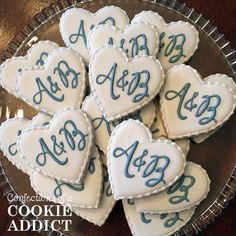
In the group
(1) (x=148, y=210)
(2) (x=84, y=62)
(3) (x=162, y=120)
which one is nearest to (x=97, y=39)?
(2) (x=84, y=62)

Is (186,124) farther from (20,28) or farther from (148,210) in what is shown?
(20,28)

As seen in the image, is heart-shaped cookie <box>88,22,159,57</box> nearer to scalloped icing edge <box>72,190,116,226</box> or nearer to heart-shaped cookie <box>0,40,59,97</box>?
heart-shaped cookie <box>0,40,59,97</box>

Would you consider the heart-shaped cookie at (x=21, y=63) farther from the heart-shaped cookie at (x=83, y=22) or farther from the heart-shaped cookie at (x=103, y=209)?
the heart-shaped cookie at (x=103, y=209)

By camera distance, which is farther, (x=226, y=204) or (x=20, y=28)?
(x=20, y=28)

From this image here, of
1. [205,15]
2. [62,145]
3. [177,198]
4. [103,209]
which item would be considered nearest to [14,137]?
[62,145]

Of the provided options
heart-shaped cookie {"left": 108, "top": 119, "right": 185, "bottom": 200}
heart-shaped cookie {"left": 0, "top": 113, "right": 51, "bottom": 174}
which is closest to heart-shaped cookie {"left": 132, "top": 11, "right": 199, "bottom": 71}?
heart-shaped cookie {"left": 108, "top": 119, "right": 185, "bottom": 200}

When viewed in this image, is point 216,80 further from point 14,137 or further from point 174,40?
point 14,137

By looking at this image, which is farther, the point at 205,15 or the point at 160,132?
the point at 205,15
